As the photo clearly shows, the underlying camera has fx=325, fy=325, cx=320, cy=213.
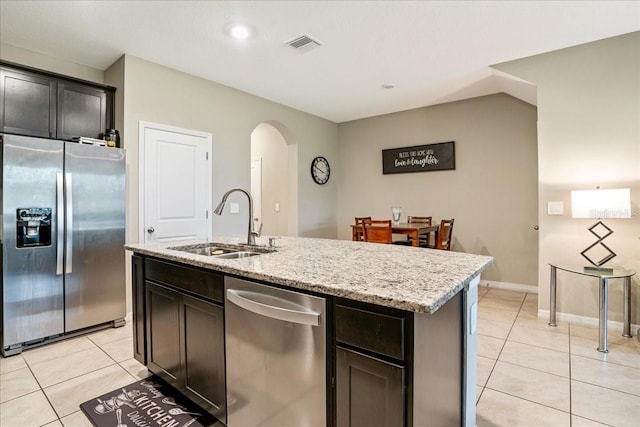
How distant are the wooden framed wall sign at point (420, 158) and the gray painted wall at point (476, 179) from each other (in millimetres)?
87

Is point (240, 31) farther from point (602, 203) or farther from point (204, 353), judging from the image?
point (602, 203)

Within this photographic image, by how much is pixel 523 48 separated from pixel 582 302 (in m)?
2.53

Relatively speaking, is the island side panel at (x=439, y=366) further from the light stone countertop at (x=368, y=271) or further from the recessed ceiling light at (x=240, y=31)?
the recessed ceiling light at (x=240, y=31)

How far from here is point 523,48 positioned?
317 centimetres

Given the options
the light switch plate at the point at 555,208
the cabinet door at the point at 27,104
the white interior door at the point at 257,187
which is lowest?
the light switch plate at the point at 555,208

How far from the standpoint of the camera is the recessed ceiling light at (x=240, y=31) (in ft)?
9.10

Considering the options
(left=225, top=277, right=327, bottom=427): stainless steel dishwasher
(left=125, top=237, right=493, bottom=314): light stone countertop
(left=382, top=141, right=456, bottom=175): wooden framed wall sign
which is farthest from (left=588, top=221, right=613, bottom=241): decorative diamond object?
(left=225, top=277, right=327, bottom=427): stainless steel dishwasher

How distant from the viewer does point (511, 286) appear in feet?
14.6

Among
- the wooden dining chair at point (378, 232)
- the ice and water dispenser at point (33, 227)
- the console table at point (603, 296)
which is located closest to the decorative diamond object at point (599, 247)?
the console table at point (603, 296)

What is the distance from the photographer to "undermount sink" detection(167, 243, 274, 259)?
2.14m

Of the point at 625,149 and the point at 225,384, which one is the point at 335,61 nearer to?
the point at 625,149

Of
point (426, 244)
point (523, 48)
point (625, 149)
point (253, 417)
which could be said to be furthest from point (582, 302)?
point (253, 417)

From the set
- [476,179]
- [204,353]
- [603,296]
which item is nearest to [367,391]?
[204,353]

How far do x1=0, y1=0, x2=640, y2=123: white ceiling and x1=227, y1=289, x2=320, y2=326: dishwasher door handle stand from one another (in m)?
2.20
